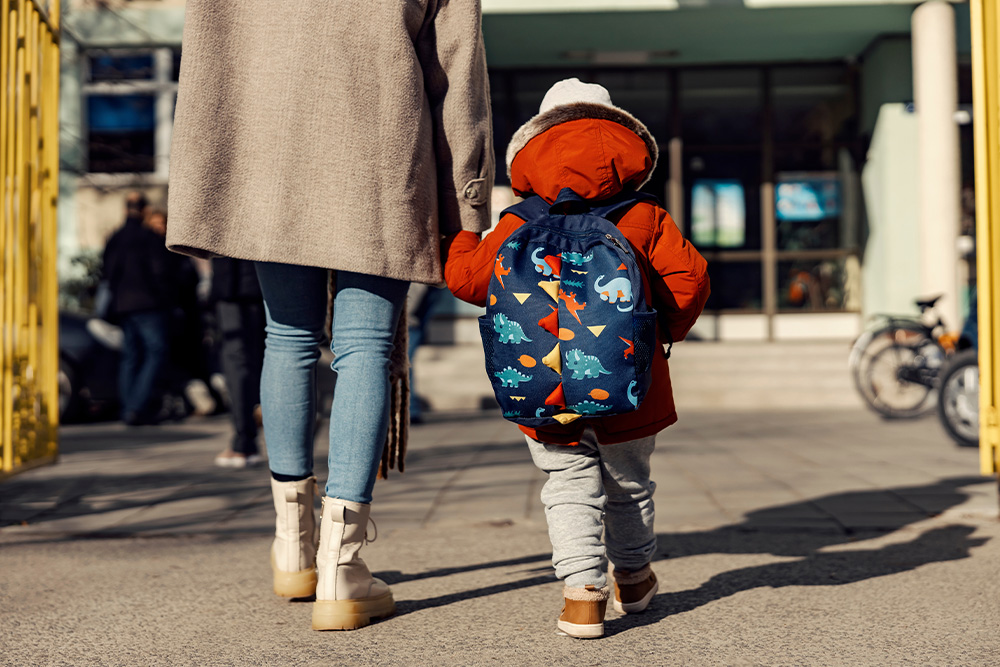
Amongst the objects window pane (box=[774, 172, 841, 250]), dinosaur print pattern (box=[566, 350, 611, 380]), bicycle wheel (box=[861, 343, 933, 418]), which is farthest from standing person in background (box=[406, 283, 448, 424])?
window pane (box=[774, 172, 841, 250])

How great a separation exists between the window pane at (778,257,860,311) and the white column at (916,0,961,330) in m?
2.28

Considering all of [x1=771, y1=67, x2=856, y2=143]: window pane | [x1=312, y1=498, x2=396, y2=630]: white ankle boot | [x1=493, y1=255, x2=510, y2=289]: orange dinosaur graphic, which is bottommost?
[x1=312, y1=498, x2=396, y2=630]: white ankle boot

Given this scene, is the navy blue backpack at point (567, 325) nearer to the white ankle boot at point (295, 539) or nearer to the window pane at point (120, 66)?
the white ankle boot at point (295, 539)

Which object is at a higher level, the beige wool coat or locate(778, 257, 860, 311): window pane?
locate(778, 257, 860, 311): window pane

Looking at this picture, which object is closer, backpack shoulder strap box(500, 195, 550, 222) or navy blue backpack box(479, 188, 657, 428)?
navy blue backpack box(479, 188, 657, 428)

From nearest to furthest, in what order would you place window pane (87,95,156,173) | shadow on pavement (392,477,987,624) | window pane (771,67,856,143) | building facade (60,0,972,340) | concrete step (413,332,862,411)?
shadow on pavement (392,477,987,624) < concrete step (413,332,862,411) < building facade (60,0,972,340) < window pane (771,67,856,143) < window pane (87,95,156,173)

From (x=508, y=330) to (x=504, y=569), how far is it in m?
1.11

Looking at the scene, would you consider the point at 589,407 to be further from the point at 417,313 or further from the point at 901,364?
the point at 901,364

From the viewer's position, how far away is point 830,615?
2.51 m

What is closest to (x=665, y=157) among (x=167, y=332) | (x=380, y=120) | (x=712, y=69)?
(x=712, y=69)

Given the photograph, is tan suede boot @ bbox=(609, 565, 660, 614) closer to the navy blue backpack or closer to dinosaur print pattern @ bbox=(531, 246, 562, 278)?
the navy blue backpack

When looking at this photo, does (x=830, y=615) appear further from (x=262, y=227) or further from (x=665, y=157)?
(x=665, y=157)

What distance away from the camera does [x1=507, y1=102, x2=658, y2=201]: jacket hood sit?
2.37 m

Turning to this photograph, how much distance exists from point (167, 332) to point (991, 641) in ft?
24.0
